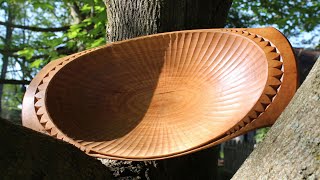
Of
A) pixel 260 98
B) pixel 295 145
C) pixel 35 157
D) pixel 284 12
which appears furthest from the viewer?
pixel 284 12

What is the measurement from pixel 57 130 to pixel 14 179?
0.43 meters

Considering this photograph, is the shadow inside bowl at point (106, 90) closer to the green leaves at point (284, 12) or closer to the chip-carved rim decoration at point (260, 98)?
the chip-carved rim decoration at point (260, 98)

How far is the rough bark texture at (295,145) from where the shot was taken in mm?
936

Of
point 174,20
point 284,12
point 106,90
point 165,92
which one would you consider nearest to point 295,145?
point 165,92

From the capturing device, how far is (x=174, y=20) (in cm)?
197

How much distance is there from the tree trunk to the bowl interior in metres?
0.14

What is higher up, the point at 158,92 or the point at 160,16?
the point at 160,16

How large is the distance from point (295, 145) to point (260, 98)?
1.26ft

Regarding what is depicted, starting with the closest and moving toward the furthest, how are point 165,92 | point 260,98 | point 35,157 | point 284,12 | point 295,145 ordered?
point 295,145 → point 35,157 → point 260,98 → point 165,92 → point 284,12

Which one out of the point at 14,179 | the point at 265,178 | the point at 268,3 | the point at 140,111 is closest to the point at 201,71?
the point at 140,111

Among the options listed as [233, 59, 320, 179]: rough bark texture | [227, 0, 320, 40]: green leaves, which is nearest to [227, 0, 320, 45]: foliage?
[227, 0, 320, 40]: green leaves

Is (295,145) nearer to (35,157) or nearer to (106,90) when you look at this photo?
(35,157)

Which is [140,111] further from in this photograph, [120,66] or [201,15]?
[201,15]

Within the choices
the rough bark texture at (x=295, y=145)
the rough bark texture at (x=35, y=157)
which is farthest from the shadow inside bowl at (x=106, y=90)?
the rough bark texture at (x=295, y=145)
